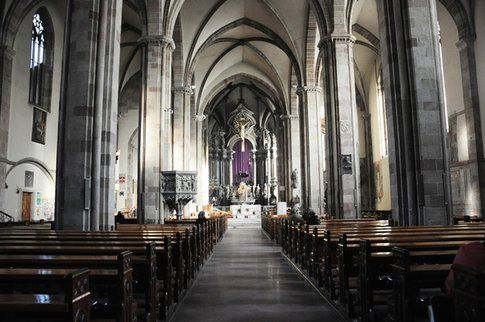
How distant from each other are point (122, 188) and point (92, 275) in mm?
25613

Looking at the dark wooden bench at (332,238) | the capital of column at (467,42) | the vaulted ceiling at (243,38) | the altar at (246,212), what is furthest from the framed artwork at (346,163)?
the altar at (246,212)

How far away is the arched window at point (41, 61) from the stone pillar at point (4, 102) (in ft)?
5.60

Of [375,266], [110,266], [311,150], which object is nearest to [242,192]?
[311,150]

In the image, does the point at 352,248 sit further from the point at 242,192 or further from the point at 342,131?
the point at 242,192

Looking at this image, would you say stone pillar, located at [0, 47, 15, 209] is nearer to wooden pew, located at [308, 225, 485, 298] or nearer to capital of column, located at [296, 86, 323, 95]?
wooden pew, located at [308, 225, 485, 298]

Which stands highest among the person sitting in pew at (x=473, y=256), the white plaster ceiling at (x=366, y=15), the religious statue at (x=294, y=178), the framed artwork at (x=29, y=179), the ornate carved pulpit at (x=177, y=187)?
the white plaster ceiling at (x=366, y=15)

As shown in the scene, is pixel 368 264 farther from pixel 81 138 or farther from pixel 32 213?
pixel 32 213

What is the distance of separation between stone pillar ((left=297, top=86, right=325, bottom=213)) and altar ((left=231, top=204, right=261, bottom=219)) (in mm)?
8570

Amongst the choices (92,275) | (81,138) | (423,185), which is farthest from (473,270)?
(81,138)

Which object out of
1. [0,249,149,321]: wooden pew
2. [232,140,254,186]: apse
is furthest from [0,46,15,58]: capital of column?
[232,140,254,186]: apse

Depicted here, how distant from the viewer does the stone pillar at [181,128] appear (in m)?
22.0

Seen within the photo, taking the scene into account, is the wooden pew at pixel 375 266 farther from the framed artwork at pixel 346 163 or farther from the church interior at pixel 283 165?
the framed artwork at pixel 346 163

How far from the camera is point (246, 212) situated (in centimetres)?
3098

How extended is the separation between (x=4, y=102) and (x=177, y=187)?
8254 millimetres
